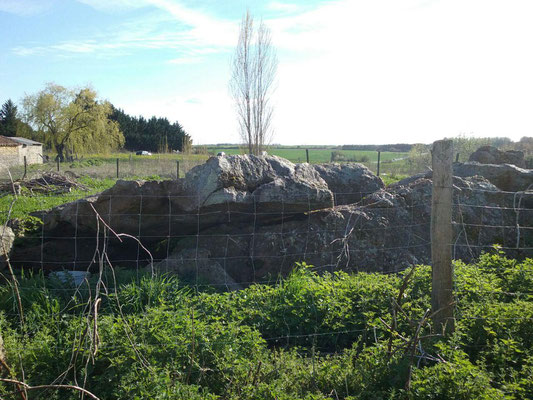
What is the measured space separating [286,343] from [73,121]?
4633 cm

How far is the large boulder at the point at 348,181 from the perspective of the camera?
305 inches

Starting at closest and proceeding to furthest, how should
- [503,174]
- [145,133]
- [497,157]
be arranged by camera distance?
[503,174] < [497,157] < [145,133]

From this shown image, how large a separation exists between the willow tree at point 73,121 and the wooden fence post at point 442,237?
44533 millimetres

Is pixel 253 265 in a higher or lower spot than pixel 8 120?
lower

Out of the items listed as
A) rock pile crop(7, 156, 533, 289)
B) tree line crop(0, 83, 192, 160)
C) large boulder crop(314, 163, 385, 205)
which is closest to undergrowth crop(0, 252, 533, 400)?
rock pile crop(7, 156, 533, 289)

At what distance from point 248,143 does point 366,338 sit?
57.9ft

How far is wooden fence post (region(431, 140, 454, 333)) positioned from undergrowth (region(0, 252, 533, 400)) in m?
0.22

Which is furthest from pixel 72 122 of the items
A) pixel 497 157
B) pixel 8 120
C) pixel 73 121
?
pixel 497 157

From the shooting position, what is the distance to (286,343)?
4469mm

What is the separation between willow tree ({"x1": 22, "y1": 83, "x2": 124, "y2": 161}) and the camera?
148 feet

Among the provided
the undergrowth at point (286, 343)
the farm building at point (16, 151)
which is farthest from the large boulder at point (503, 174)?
the farm building at point (16, 151)

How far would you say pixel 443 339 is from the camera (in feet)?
12.5

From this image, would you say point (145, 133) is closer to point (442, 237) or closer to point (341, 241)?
point (341, 241)

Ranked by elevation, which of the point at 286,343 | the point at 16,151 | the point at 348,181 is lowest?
the point at 286,343
